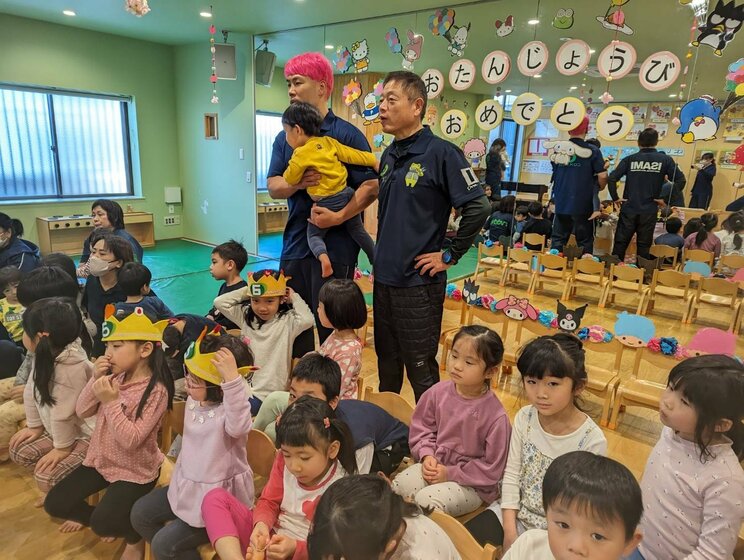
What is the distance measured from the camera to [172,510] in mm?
1450

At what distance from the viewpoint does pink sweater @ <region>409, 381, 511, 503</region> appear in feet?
4.96

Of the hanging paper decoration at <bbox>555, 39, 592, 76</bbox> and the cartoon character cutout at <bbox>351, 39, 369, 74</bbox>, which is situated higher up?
the cartoon character cutout at <bbox>351, 39, 369, 74</bbox>

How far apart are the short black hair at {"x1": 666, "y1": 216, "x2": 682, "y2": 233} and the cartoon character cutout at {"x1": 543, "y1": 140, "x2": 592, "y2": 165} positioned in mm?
845

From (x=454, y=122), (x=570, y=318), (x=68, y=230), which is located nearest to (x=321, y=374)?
(x=570, y=318)

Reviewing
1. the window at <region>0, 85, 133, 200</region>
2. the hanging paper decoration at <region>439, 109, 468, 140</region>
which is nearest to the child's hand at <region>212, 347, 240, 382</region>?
the hanging paper decoration at <region>439, 109, 468, 140</region>

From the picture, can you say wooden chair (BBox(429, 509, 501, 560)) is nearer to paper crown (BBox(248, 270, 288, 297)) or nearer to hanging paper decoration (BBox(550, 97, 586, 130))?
paper crown (BBox(248, 270, 288, 297))

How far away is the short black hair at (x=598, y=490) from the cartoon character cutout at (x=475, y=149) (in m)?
3.43

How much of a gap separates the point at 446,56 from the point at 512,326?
248cm

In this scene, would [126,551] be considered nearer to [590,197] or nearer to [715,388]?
[715,388]

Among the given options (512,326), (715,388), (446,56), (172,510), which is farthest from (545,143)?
(172,510)

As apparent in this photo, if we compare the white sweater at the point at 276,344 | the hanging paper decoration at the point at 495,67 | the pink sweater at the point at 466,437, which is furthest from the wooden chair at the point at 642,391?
the hanging paper decoration at the point at 495,67

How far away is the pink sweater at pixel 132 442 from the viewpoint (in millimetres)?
1550

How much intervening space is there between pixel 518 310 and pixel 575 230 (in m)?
1.74

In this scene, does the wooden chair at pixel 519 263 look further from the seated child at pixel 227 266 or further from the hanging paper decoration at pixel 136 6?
the hanging paper decoration at pixel 136 6
